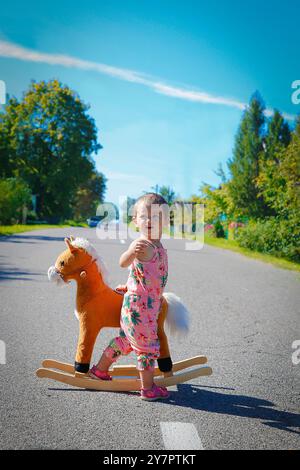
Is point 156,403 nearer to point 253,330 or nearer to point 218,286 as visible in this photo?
point 253,330

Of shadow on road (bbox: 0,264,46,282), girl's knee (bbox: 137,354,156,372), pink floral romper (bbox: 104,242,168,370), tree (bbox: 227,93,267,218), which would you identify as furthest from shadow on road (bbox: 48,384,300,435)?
tree (bbox: 227,93,267,218)

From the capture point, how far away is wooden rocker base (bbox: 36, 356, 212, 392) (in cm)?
354

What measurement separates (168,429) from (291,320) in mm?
4341

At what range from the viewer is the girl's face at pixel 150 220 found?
3.34 m

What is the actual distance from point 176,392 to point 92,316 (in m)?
0.89

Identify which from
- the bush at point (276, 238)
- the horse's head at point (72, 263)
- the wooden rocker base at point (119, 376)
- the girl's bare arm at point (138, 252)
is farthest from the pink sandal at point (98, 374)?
the bush at point (276, 238)

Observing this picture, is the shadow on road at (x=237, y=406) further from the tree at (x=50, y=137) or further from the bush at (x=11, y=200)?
the tree at (x=50, y=137)

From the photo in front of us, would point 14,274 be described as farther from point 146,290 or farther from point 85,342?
point 146,290

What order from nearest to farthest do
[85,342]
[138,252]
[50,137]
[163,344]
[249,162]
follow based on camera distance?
[138,252]
[85,342]
[163,344]
[249,162]
[50,137]

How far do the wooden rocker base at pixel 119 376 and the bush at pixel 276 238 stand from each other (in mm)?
13735

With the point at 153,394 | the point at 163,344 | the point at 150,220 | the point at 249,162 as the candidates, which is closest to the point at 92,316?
the point at 163,344

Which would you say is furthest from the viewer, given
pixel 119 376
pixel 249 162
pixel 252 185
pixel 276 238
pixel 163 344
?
pixel 249 162

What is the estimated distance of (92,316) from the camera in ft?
11.7

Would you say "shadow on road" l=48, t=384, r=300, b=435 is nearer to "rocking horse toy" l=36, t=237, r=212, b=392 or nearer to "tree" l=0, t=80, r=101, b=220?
"rocking horse toy" l=36, t=237, r=212, b=392
